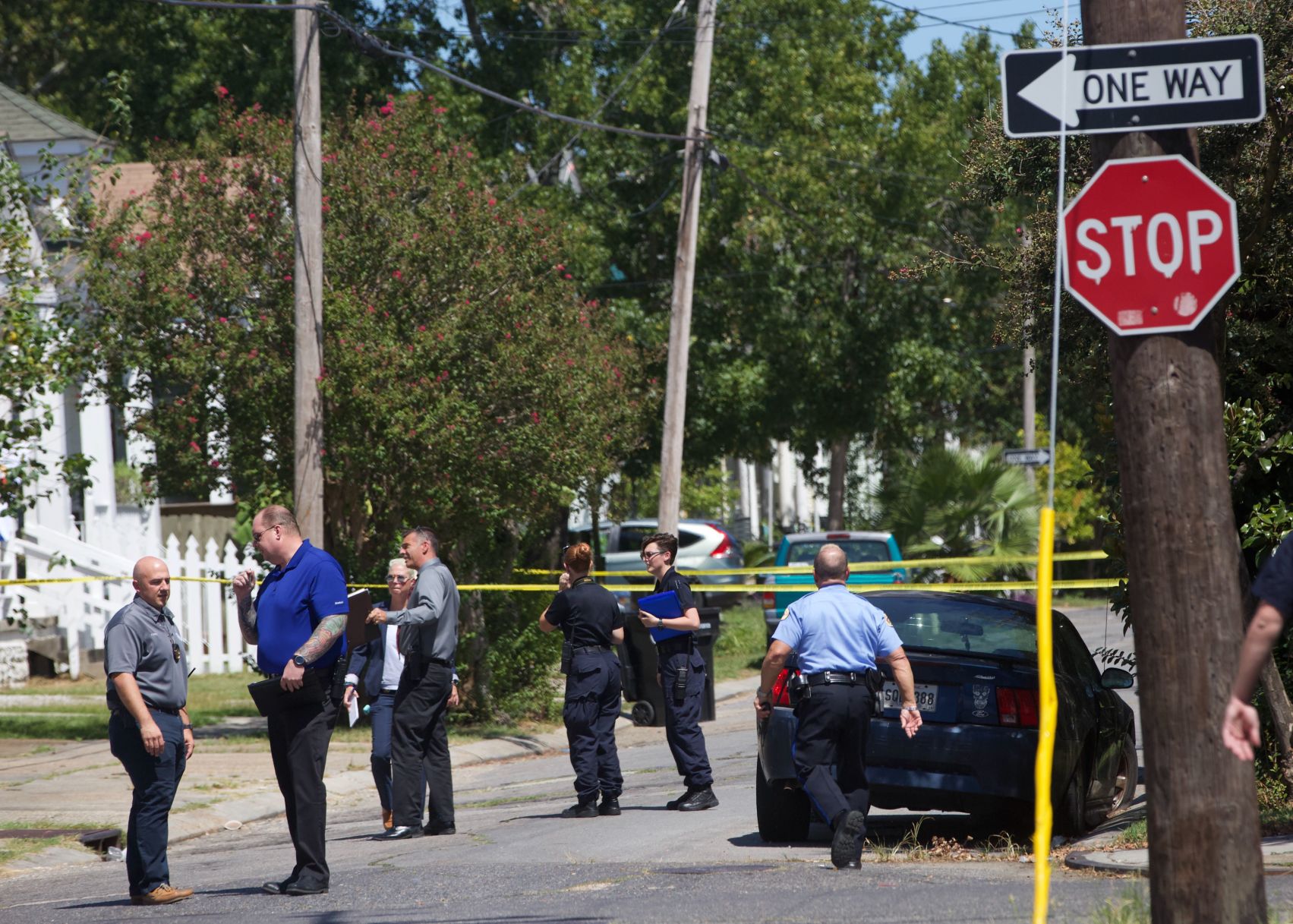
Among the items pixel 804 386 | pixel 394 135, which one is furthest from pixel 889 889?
pixel 804 386

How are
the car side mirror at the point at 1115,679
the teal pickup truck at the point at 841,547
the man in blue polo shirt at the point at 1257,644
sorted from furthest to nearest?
the teal pickup truck at the point at 841,547
the car side mirror at the point at 1115,679
the man in blue polo shirt at the point at 1257,644

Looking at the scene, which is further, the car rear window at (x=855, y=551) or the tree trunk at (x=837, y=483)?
the tree trunk at (x=837, y=483)

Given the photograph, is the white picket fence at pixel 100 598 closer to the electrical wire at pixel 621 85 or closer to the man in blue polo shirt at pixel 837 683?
the electrical wire at pixel 621 85

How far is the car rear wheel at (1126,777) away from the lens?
10.4m

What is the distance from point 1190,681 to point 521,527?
1230 centimetres

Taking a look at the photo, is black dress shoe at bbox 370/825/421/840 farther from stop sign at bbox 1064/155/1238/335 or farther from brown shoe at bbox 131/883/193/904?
stop sign at bbox 1064/155/1238/335

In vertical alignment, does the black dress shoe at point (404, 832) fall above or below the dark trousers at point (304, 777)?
below

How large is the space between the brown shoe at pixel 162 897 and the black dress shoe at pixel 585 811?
10.5ft

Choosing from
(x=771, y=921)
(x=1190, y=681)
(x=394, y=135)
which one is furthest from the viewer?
(x=394, y=135)

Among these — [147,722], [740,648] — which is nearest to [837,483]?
[740,648]

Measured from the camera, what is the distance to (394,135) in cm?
1600

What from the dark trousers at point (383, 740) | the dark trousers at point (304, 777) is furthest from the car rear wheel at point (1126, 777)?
the dark trousers at point (304, 777)

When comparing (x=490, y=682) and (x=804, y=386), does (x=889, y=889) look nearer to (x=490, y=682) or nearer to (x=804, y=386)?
(x=490, y=682)

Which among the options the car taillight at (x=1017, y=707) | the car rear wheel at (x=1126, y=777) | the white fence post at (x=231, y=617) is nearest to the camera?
the car taillight at (x=1017, y=707)
